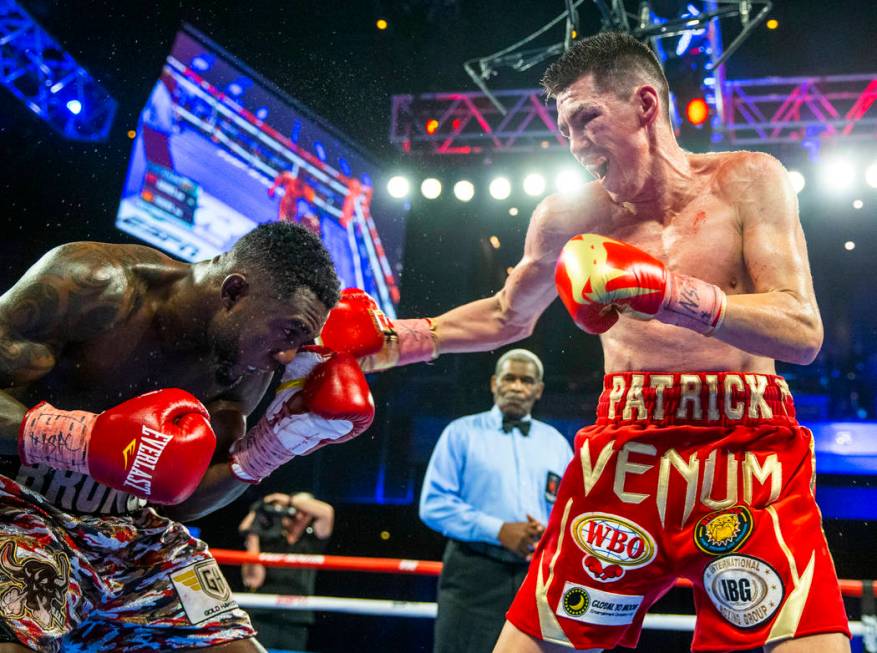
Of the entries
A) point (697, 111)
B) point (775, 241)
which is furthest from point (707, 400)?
point (697, 111)

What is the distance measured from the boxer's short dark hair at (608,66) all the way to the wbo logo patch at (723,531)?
35.9 inches

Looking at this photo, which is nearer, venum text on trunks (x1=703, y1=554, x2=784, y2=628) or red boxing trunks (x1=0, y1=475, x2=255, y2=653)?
venum text on trunks (x1=703, y1=554, x2=784, y2=628)

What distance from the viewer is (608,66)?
1.84 metres

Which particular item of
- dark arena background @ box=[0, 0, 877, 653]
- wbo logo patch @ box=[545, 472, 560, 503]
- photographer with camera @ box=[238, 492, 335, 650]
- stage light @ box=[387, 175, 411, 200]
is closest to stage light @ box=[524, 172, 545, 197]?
dark arena background @ box=[0, 0, 877, 653]

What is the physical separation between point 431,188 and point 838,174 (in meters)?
3.13

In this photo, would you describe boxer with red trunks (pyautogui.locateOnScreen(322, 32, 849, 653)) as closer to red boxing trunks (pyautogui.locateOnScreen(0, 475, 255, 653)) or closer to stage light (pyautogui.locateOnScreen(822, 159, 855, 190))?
red boxing trunks (pyautogui.locateOnScreen(0, 475, 255, 653))

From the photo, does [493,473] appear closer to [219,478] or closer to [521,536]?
[521,536]

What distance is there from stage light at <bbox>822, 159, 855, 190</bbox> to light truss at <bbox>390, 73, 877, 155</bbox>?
195 millimetres

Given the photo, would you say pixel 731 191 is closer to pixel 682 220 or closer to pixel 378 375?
pixel 682 220

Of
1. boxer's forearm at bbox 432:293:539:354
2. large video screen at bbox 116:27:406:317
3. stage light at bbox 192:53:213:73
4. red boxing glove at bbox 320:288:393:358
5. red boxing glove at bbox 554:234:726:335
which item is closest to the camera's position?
red boxing glove at bbox 554:234:726:335

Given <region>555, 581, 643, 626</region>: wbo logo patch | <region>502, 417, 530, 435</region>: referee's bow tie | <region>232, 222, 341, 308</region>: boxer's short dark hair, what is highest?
<region>232, 222, 341, 308</region>: boxer's short dark hair

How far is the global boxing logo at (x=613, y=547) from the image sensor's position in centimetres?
157

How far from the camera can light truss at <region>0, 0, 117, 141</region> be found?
520cm

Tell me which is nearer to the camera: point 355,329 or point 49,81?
point 355,329
